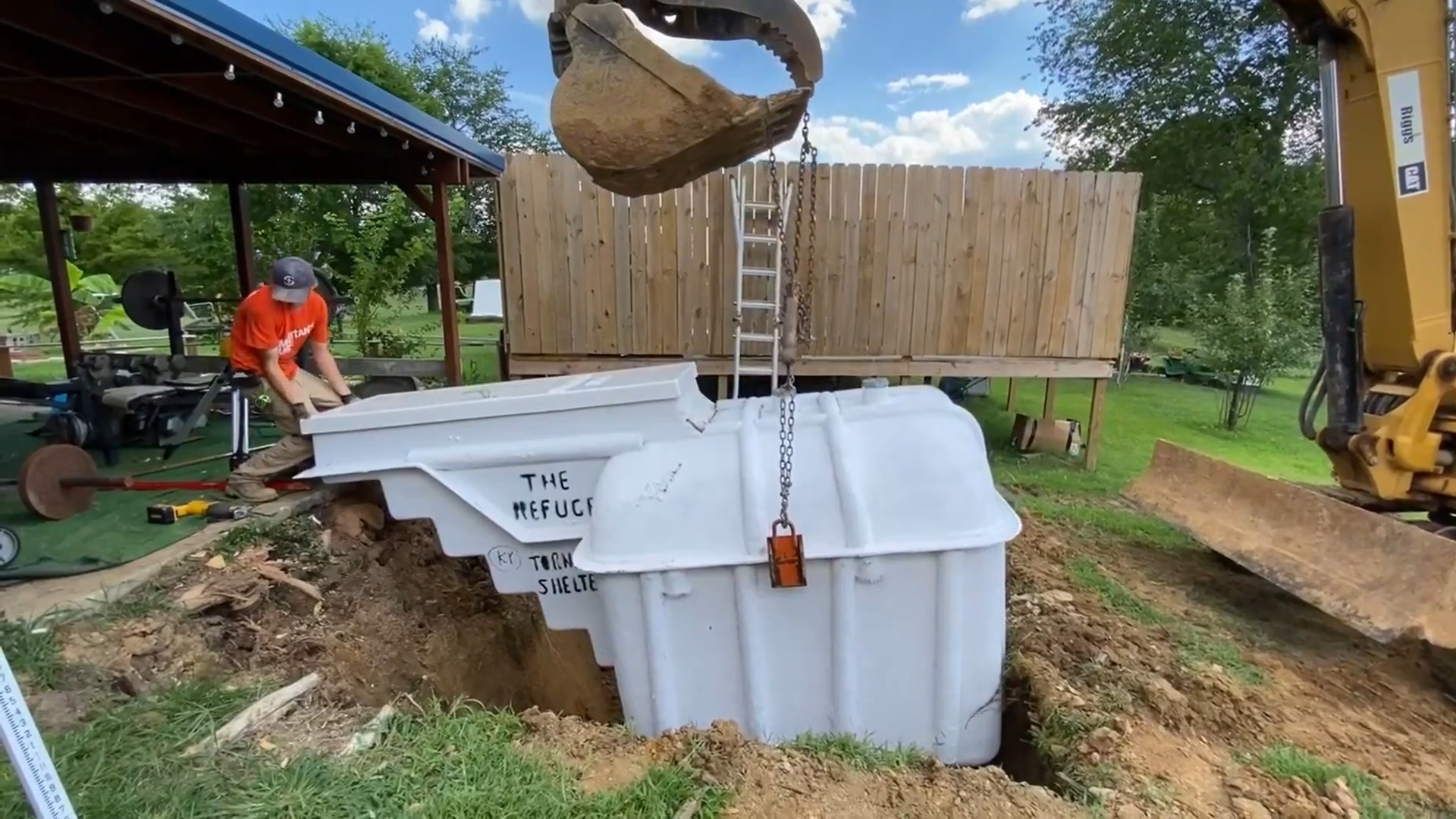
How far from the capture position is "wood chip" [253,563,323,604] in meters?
3.46

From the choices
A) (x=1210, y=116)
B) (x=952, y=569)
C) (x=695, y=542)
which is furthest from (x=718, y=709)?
(x=1210, y=116)

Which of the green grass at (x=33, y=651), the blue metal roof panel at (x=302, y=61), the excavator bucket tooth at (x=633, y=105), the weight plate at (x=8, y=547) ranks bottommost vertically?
the green grass at (x=33, y=651)

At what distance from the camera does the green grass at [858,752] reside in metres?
2.45

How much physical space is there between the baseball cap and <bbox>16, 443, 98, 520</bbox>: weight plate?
1.35 metres

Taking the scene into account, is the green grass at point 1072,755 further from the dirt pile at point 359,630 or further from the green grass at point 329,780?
the dirt pile at point 359,630

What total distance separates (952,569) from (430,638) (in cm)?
262

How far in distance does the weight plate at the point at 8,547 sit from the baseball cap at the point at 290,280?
5.49 ft

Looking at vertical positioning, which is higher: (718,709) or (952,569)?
(952,569)

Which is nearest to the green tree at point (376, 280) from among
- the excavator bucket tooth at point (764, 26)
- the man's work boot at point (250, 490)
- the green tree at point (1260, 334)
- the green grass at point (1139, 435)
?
the man's work boot at point (250, 490)

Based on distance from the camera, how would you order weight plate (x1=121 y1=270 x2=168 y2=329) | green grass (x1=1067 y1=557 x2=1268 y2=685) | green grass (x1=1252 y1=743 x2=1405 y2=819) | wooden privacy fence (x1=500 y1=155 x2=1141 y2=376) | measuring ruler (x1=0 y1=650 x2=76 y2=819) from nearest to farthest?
measuring ruler (x1=0 y1=650 x2=76 y2=819)
green grass (x1=1252 y1=743 x2=1405 y2=819)
green grass (x1=1067 y1=557 x2=1268 y2=685)
wooden privacy fence (x1=500 y1=155 x2=1141 y2=376)
weight plate (x1=121 y1=270 x2=168 y2=329)

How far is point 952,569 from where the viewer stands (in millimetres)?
2627

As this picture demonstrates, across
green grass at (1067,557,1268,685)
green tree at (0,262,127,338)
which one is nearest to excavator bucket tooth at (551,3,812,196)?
green grass at (1067,557,1268,685)

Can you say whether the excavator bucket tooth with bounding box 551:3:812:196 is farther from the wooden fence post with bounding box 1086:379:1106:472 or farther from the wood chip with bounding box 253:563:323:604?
the wooden fence post with bounding box 1086:379:1106:472

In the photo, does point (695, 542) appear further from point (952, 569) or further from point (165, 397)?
point (165, 397)
